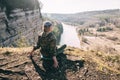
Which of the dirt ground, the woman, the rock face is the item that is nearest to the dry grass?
the dirt ground

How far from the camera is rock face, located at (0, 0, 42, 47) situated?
87.2 ft

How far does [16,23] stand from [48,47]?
2143 centimetres

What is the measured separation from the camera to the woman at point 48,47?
9492mm

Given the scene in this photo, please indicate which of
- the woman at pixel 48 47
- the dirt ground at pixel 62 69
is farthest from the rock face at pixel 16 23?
the woman at pixel 48 47

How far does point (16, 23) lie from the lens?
1201 inches

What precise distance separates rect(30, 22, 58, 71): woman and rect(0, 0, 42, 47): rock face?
607 inches

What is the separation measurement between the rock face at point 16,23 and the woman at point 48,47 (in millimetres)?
15421

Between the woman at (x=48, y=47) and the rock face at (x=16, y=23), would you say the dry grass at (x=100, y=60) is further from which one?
the rock face at (x=16, y=23)

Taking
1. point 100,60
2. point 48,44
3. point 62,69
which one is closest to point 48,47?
point 48,44

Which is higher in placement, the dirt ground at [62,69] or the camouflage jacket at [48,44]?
the camouflage jacket at [48,44]

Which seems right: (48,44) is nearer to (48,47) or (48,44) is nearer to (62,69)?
(48,47)

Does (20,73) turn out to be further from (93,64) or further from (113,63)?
(113,63)

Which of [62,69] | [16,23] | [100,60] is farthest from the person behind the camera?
[16,23]

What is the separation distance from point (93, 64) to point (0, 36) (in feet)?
54.2
